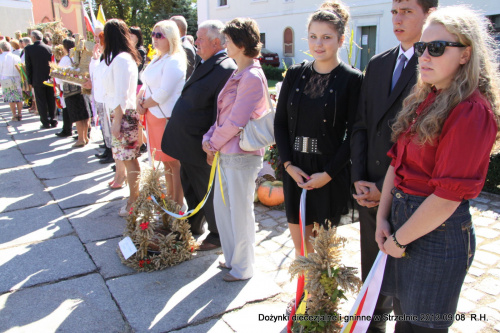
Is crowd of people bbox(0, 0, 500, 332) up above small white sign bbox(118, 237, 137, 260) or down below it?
above

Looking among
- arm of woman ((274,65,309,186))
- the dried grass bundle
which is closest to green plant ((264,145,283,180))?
arm of woman ((274,65,309,186))

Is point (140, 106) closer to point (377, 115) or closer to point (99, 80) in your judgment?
point (99, 80)

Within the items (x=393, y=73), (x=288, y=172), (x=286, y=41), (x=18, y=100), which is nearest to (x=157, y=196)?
(x=288, y=172)

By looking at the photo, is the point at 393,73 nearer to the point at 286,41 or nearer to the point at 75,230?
the point at 75,230

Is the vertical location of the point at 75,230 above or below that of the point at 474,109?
below

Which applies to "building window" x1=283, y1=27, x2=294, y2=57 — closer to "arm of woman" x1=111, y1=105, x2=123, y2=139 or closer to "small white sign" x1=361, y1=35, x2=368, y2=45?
"small white sign" x1=361, y1=35, x2=368, y2=45

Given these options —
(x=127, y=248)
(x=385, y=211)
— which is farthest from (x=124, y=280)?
(x=385, y=211)

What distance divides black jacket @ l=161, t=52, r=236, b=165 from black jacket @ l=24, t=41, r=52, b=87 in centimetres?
724

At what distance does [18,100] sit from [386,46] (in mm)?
15367

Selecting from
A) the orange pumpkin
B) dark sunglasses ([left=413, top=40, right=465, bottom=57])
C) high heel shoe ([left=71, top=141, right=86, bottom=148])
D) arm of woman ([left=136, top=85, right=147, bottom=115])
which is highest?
dark sunglasses ([left=413, top=40, right=465, bottom=57])

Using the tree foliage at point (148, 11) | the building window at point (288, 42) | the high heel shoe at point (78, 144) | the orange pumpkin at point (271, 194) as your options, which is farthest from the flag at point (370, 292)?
the tree foliage at point (148, 11)

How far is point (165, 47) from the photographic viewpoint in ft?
13.8

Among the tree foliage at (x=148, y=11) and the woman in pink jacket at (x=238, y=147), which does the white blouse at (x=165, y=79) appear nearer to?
the woman in pink jacket at (x=238, y=147)

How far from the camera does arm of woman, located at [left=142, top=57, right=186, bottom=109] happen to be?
4.17m
